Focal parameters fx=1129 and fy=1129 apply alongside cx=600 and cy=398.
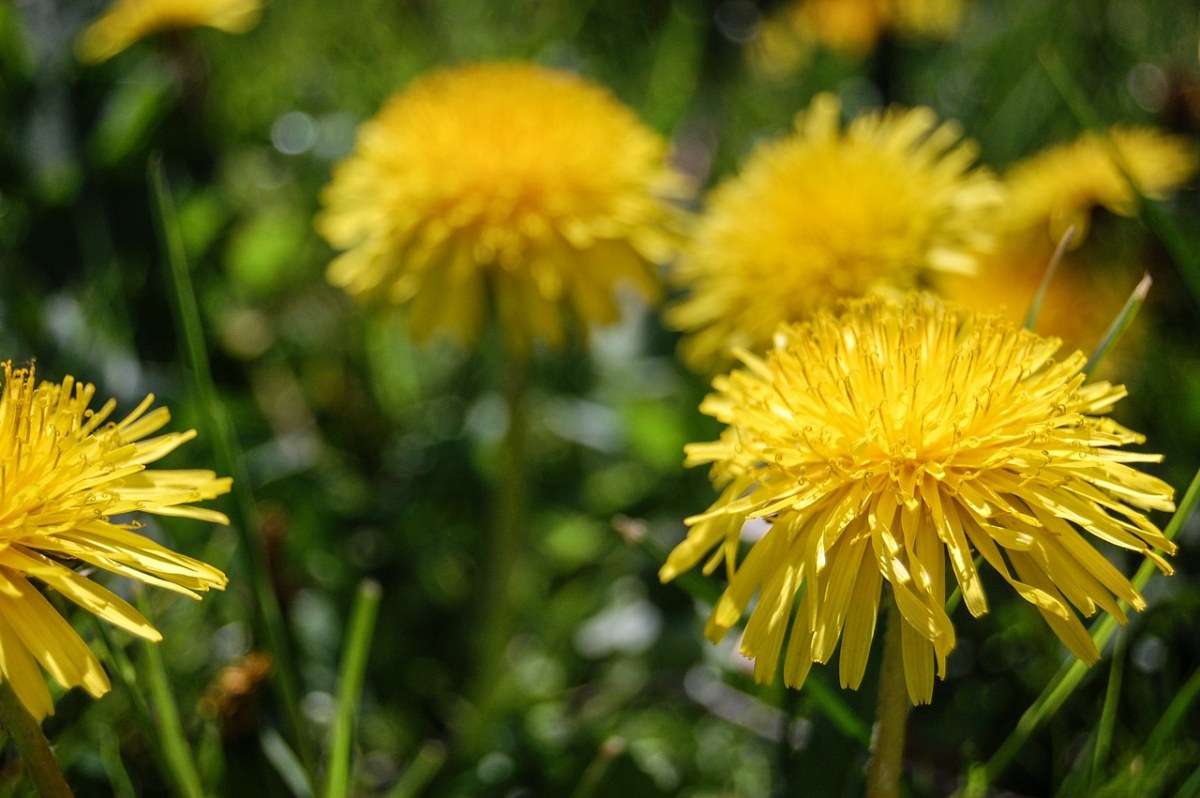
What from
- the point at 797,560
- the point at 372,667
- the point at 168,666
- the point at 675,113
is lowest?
the point at 372,667

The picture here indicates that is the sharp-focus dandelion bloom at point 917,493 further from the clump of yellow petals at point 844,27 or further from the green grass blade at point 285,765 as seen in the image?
the clump of yellow petals at point 844,27

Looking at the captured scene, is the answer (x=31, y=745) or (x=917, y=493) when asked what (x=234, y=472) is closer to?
(x=31, y=745)

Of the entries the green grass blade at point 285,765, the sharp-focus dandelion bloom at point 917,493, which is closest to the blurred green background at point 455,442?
the green grass blade at point 285,765

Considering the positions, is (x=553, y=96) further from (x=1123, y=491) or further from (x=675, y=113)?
(x=1123, y=491)

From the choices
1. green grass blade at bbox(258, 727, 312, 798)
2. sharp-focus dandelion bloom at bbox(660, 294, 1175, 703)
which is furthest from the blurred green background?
sharp-focus dandelion bloom at bbox(660, 294, 1175, 703)

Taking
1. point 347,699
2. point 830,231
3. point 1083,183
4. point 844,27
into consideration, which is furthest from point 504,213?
point 844,27

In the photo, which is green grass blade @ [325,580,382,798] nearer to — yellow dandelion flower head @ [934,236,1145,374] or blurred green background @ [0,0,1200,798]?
blurred green background @ [0,0,1200,798]

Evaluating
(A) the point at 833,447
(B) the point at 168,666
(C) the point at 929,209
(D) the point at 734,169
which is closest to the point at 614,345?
(D) the point at 734,169
